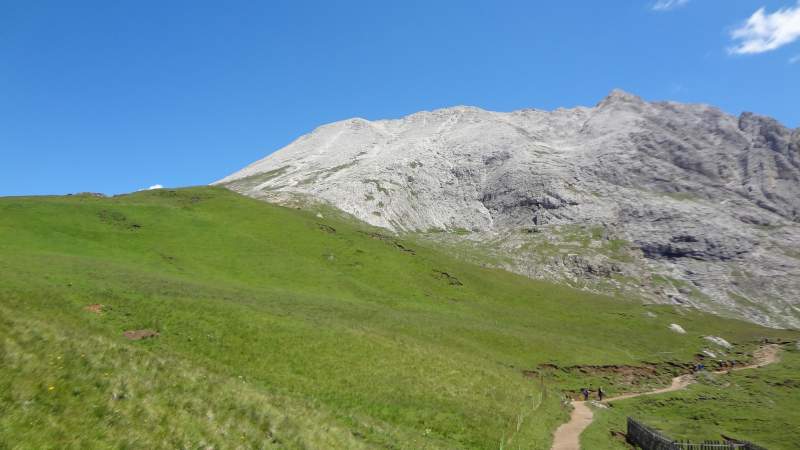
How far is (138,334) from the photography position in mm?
37594

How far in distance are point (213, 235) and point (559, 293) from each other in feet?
282

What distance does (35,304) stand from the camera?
38625 mm

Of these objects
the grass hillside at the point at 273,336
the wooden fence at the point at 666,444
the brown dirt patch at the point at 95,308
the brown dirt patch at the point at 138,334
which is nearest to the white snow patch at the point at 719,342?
the grass hillside at the point at 273,336

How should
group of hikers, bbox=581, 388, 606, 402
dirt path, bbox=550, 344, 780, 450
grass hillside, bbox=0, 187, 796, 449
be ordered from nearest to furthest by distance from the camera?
1. grass hillside, bbox=0, 187, 796, 449
2. dirt path, bbox=550, 344, 780, 450
3. group of hikers, bbox=581, 388, 606, 402

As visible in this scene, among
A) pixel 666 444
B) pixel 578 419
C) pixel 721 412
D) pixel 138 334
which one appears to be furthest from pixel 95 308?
pixel 721 412

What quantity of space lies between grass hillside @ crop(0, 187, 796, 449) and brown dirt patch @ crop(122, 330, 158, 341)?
28 centimetres

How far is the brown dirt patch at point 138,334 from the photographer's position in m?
36.8

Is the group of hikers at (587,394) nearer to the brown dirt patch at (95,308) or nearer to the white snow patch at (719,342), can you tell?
the brown dirt patch at (95,308)

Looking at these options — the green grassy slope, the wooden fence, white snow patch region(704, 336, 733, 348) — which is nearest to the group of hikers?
the green grassy slope

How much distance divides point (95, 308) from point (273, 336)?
1648cm

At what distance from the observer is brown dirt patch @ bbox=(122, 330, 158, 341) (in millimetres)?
36750

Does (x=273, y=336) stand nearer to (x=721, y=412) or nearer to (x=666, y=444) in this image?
Result: (x=666, y=444)

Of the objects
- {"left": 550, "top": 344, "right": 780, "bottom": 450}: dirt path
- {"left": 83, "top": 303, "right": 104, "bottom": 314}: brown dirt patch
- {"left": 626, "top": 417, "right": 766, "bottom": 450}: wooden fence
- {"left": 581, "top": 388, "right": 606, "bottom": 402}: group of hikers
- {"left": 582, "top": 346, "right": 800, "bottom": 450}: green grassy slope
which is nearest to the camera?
{"left": 626, "top": 417, "right": 766, "bottom": 450}: wooden fence

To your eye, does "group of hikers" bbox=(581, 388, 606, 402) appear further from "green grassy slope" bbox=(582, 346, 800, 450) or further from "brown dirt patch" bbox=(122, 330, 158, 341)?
A: "brown dirt patch" bbox=(122, 330, 158, 341)
